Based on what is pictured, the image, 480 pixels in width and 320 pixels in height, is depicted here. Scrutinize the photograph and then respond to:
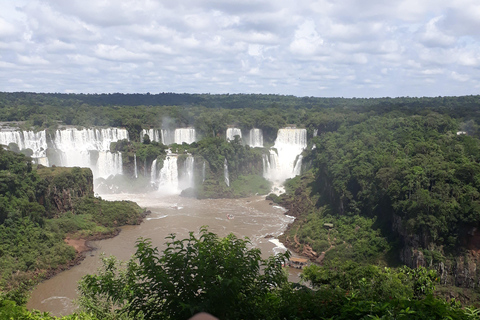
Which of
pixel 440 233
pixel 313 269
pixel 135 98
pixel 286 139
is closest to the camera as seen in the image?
pixel 313 269

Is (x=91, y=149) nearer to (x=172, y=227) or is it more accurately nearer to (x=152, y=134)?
(x=152, y=134)

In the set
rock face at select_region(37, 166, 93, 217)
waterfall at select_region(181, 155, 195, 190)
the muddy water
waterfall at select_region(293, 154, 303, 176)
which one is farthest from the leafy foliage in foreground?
waterfall at select_region(293, 154, 303, 176)

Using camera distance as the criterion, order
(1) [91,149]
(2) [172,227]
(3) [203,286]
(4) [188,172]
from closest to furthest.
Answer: (3) [203,286]
(2) [172,227]
(4) [188,172]
(1) [91,149]

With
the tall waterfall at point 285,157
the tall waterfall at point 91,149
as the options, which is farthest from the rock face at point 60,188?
the tall waterfall at point 285,157

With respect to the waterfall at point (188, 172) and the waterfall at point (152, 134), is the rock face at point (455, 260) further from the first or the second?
the waterfall at point (152, 134)

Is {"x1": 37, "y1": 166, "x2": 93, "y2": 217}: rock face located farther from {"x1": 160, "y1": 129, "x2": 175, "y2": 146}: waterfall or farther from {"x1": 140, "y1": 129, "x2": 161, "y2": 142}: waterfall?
{"x1": 160, "y1": 129, "x2": 175, "y2": 146}: waterfall

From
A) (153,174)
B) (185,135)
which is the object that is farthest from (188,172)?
(185,135)

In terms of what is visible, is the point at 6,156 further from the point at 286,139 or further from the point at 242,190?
the point at 286,139

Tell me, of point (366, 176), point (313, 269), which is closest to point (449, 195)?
point (366, 176)
